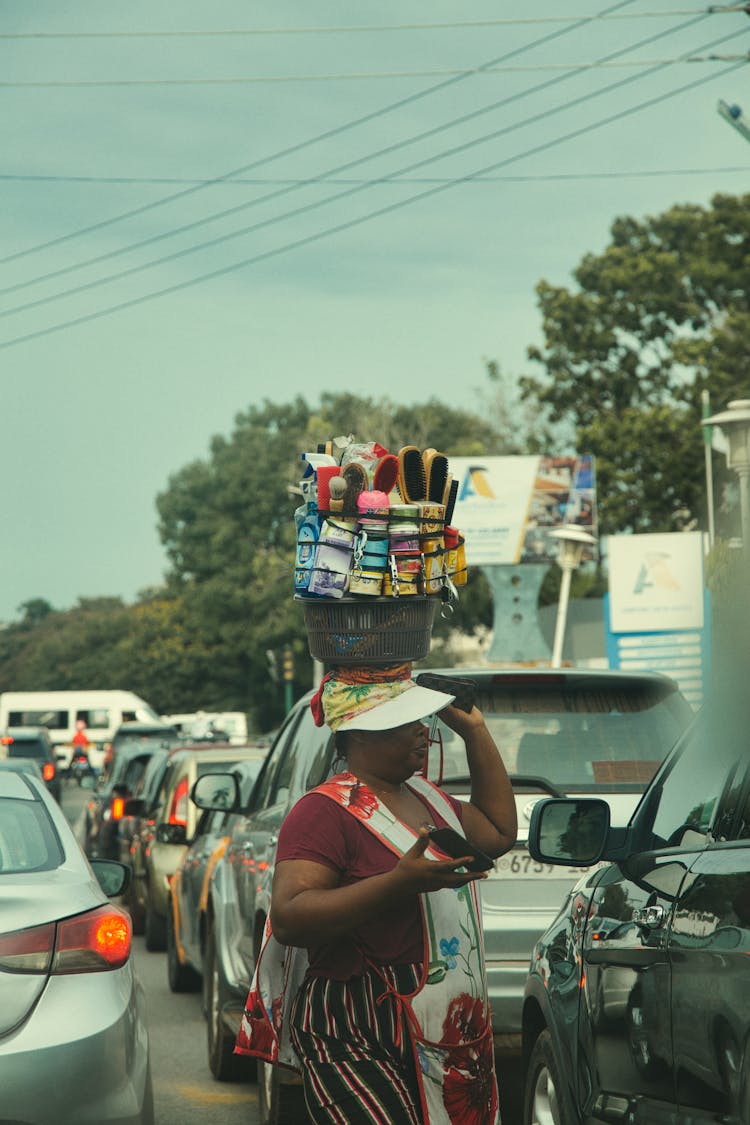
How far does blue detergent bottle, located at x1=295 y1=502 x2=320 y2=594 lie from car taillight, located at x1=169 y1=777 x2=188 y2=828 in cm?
997

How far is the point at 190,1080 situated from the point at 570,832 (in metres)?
4.78

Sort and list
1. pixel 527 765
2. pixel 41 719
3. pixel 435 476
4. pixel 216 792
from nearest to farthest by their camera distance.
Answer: pixel 435 476 < pixel 527 765 < pixel 216 792 < pixel 41 719

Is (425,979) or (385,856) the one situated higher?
(385,856)

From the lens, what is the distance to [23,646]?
140750 mm

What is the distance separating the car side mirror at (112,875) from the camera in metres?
6.01

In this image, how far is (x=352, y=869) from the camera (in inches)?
142

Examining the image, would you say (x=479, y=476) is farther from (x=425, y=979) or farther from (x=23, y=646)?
(x=23, y=646)

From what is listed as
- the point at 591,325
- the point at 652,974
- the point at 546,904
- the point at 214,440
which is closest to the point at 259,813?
the point at 546,904

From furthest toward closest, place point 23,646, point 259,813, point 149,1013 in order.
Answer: point 23,646
point 149,1013
point 259,813

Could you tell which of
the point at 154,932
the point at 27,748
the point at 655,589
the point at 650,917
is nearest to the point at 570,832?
the point at 650,917

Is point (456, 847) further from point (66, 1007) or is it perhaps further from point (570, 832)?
point (66, 1007)

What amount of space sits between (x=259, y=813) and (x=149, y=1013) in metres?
3.49

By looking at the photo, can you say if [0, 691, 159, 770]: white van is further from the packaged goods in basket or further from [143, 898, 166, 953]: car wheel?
the packaged goods in basket

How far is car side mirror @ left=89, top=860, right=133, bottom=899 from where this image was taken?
19.7 ft
